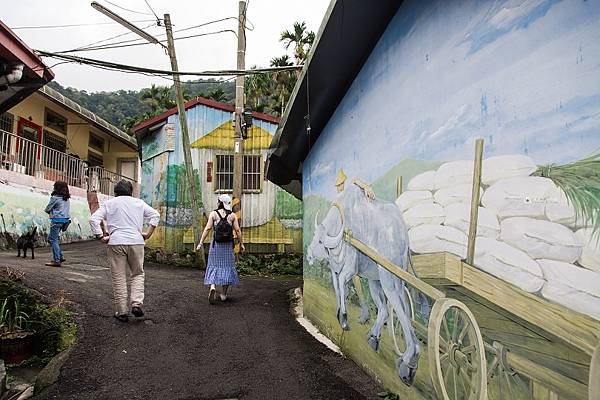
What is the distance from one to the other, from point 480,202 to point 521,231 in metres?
0.39

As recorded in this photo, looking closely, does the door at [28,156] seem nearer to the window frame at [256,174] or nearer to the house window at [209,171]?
the house window at [209,171]

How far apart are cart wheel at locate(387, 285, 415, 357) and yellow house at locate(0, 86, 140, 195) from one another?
12932 mm

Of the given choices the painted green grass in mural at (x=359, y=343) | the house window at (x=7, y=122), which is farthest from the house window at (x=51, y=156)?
the painted green grass in mural at (x=359, y=343)

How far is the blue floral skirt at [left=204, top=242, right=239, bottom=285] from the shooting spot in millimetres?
7695

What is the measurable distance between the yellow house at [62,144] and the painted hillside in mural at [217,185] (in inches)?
168

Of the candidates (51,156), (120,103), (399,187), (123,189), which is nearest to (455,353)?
(399,187)

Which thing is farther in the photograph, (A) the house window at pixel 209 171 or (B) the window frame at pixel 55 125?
(B) the window frame at pixel 55 125

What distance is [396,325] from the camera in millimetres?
4059

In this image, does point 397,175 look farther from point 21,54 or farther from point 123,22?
point 123,22

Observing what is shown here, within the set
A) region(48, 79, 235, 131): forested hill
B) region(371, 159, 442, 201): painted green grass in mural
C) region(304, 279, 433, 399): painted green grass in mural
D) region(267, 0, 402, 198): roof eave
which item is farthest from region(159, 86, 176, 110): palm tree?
region(371, 159, 442, 201): painted green grass in mural

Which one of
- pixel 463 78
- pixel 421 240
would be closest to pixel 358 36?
pixel 463 78

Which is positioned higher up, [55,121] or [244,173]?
[55,121]

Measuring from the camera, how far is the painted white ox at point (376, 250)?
3883 mm

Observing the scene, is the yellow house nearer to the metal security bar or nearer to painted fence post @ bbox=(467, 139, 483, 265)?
the metal security bar
